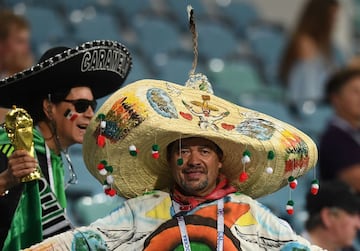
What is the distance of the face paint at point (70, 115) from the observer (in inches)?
186

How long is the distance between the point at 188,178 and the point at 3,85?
2.90 feet

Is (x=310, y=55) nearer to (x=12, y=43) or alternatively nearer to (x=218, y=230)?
(x=12, y=43)

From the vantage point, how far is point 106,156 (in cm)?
429

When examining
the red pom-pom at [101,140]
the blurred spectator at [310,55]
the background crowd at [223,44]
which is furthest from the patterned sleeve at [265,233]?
the blurred spectator at [310,55]

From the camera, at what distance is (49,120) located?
4.79 m

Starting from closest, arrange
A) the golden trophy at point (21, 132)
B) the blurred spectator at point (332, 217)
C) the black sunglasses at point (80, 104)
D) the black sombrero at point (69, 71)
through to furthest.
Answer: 1. the golden trophy at point (21, 132)
2. the black sombrero at point (69, 71)
3. the black sunglasses at point (80, 104)
4. the blurred spectator at point (332, 217)

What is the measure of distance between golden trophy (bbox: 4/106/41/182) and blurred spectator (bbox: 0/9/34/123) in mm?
2030

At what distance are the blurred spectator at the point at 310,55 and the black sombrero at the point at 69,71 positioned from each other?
369cm

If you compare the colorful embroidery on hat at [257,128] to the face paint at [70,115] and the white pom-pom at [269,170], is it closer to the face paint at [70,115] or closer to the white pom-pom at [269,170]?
the white pom-pom at [269,170]

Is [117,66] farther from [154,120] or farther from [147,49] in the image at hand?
[147,49]

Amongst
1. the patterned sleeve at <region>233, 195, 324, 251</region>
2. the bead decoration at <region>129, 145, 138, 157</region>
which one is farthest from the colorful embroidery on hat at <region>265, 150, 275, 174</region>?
the bead decoration at <region>129, 145, 138, 157</region>

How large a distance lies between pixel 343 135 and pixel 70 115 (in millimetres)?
2544

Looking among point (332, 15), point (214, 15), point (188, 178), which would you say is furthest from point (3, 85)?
point (214, 15)

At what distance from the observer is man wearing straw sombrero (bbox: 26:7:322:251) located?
417cm
